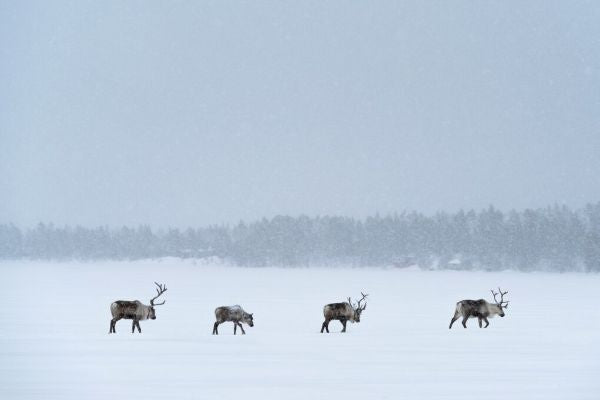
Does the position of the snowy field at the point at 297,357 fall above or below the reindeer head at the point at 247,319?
below

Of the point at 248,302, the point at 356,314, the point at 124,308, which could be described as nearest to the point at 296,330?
the point at 356,314

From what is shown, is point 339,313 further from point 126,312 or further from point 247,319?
point 126,312

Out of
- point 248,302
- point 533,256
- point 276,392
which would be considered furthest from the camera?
point 533,256

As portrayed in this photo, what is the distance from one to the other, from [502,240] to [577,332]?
14149 cm

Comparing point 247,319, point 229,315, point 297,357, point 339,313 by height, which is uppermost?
point 339,313

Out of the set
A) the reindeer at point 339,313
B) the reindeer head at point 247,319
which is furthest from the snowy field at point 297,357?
the reindeer at point 339,313

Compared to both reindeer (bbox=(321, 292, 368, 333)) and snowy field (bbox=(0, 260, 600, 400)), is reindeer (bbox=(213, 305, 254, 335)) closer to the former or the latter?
snowy field (bbox=(0, 260, 600, 400))

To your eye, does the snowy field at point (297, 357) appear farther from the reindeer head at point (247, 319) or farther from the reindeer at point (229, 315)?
the reindeer at point (229, 315)

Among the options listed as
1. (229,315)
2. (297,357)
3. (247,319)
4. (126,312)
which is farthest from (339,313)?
(297,357)

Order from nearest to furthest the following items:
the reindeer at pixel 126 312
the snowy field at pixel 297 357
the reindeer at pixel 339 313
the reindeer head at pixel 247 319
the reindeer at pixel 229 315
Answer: the snowy field at pixel 297 357
the reindeer at pixel 126 312
the reindeer at pixel 229 315
the reindeer head at pixel 247 319
the reindeer at pixel 339 313

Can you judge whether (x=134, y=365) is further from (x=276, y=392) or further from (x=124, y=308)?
(x=124, y=308)

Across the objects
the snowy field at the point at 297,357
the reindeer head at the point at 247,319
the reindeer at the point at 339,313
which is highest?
the reindeer at the point at 339,313

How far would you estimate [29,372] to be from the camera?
1689cm

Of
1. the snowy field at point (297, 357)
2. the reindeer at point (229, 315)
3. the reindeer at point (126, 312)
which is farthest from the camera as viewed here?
Answer: the reindeer at point (229, 315)
